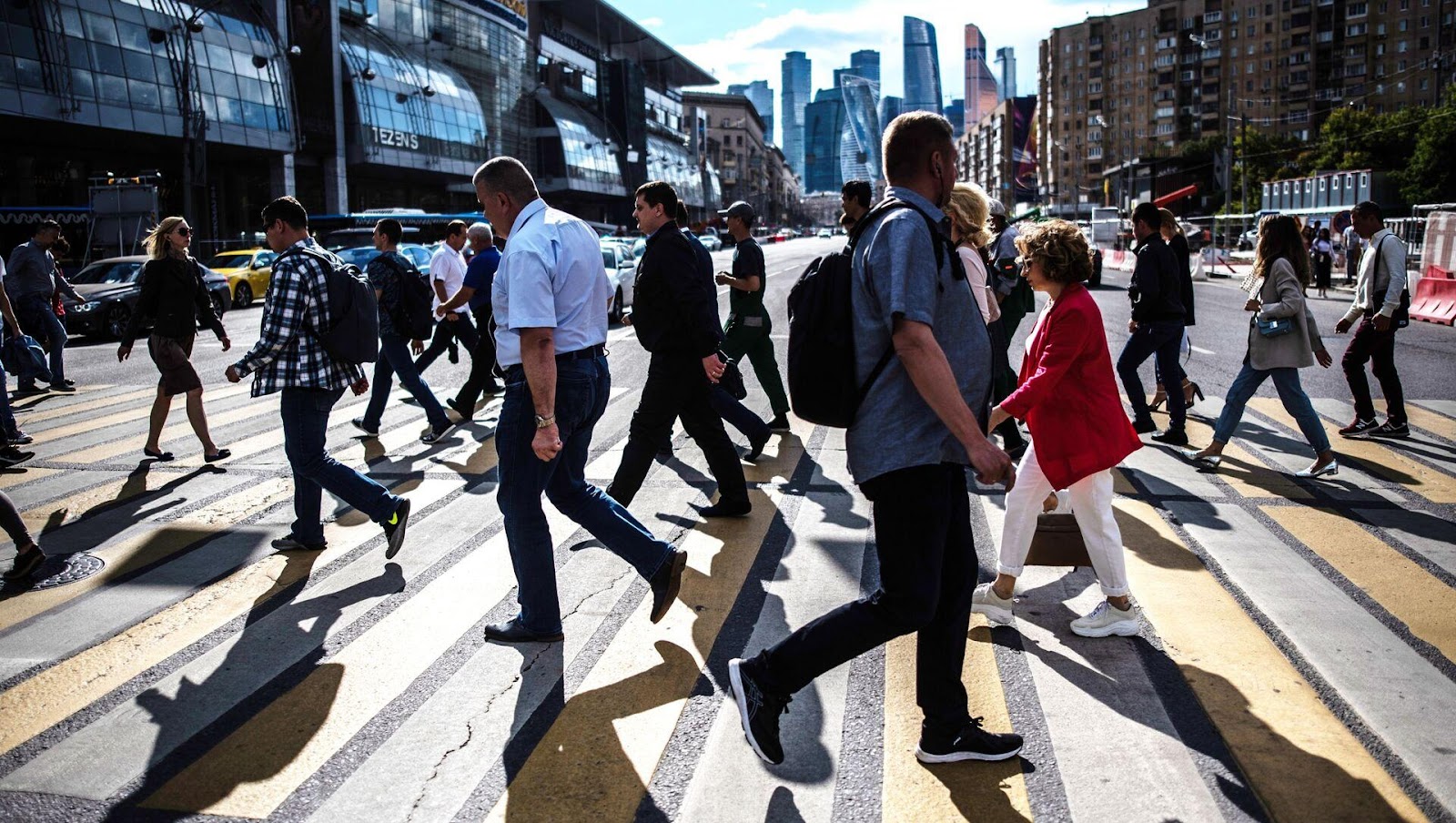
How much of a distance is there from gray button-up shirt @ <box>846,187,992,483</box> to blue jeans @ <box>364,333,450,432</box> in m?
6.52

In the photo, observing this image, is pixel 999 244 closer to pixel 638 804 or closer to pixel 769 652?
pixel 769 652

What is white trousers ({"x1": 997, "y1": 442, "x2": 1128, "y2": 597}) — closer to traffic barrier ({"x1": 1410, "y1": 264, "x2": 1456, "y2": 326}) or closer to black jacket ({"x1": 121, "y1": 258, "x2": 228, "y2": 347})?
black jacket ({"x1": 121, "y1": 258, "x2": 228, "y2": 347})

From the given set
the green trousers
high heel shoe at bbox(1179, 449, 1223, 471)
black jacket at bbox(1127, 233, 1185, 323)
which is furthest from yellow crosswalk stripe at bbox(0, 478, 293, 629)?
black jacket at bbox(1127, 233, 1185, 323)

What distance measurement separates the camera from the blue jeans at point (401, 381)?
9039mm

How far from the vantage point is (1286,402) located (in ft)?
24.0

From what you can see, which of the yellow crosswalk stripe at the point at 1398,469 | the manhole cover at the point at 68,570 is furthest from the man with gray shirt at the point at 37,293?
the yellow crosswalk stripe at the point at 1398,469

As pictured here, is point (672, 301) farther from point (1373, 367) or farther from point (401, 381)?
point (1373, 367)

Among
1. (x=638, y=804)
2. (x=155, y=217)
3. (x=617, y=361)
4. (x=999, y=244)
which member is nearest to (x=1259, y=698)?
(x=638, y=804)

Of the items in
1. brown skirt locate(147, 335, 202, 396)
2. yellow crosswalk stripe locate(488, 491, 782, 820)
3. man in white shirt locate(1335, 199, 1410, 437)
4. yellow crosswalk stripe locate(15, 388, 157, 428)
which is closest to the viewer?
yellow crosswalk stripe locate(488, 491, 782, 820)

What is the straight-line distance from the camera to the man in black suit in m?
5.76

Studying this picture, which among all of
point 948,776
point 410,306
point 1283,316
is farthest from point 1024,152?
point 948,776

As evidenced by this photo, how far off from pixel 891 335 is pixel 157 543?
488 cm

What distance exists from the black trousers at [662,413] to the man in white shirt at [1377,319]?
5013mm

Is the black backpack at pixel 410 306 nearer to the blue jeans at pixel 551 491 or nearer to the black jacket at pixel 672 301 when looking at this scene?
the black jacket at pixel 672 301
